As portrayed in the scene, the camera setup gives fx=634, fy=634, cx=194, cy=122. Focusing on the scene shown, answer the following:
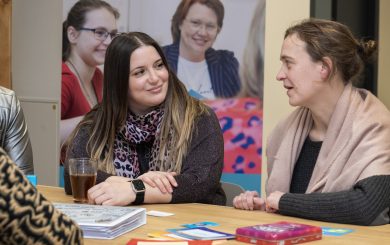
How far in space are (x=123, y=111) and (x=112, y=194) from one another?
540 mm

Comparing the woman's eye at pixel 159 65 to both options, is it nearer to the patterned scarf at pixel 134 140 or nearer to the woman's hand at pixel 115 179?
the patterned scarf at pixel 134 140

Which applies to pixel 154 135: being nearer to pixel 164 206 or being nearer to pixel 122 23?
pixel 164 206

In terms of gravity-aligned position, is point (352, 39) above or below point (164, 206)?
above

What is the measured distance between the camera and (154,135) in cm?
262

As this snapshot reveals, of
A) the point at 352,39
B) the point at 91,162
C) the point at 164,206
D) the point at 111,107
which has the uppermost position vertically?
the point at 352,39

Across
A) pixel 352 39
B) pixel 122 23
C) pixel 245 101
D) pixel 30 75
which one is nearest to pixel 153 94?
pixel 352 39

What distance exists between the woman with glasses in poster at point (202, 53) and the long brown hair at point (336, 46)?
4.92ft

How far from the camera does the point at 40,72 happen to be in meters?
4.64

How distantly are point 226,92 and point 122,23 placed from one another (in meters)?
0.92

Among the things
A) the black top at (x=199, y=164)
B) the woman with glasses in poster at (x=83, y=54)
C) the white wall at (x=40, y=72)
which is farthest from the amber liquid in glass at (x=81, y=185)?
the white wall at (x=40, y=72)

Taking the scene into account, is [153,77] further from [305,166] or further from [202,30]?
[202,30]

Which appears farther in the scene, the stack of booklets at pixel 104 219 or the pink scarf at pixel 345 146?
the pink scarf at pixel 345 146

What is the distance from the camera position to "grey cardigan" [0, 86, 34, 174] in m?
2.60

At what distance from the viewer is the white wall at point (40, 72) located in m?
4.55
